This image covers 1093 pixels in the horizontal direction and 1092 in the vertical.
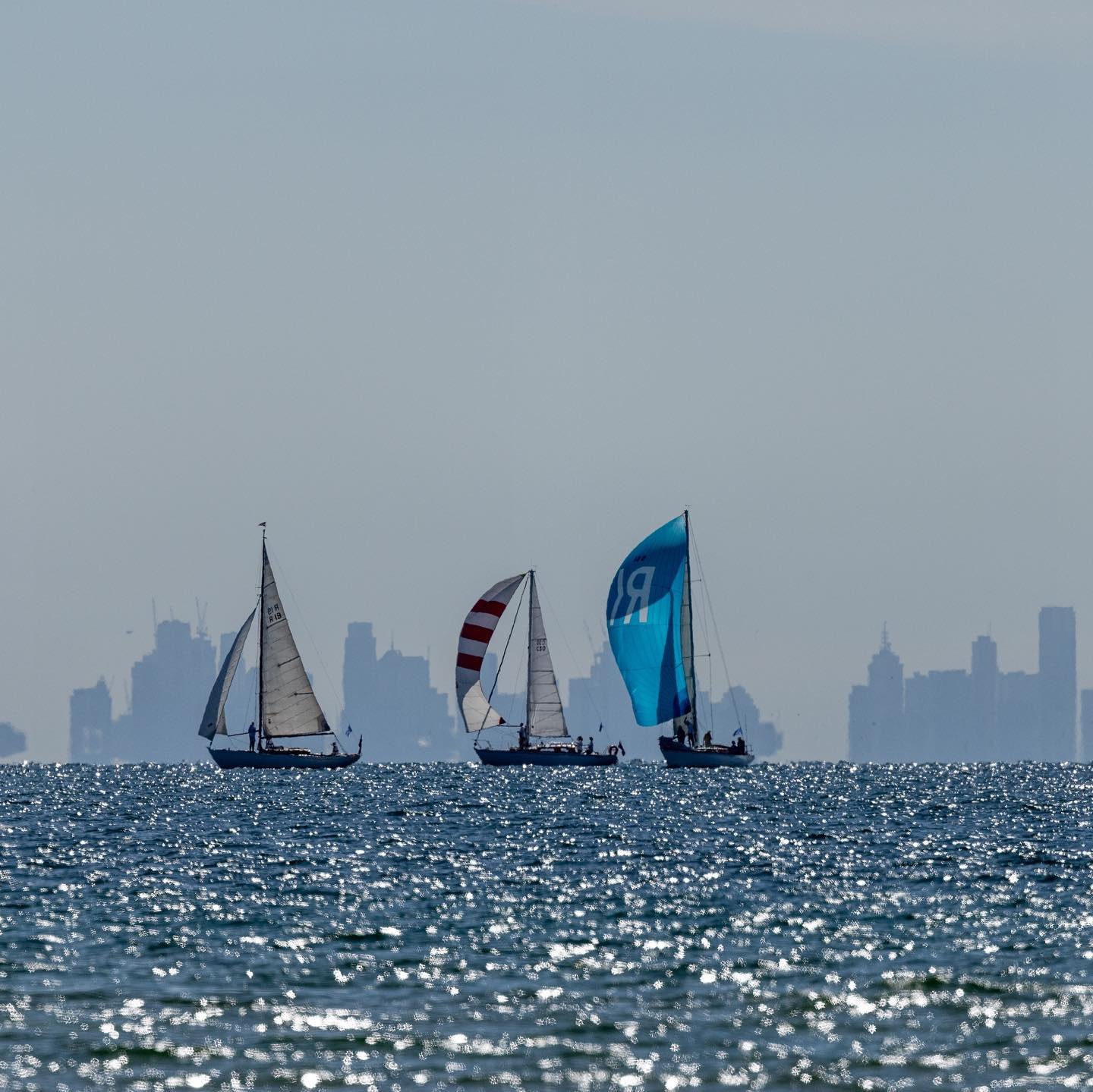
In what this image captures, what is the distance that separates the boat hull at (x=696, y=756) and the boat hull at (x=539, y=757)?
896 cm

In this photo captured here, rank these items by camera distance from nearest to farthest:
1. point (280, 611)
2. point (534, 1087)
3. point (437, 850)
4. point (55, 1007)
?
point (534, 1087) → point (55, 1007) → point (437, 850) → point (280, 611)

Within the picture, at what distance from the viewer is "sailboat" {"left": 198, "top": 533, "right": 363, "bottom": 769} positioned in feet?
461

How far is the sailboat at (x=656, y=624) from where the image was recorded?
146 meters

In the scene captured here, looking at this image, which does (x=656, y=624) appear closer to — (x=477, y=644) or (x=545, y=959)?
(x=477, y=644)

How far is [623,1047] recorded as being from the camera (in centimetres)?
2675

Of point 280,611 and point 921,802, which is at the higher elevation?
point 280,611

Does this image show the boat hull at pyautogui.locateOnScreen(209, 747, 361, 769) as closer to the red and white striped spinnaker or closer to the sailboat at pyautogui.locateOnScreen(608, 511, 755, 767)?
the red and white striped spinnaker

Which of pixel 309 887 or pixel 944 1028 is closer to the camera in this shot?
pixel 944 1028

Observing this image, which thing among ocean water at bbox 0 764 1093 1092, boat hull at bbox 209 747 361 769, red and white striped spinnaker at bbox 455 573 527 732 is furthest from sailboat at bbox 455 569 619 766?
ocean water at bbox 0 764 1093 1092

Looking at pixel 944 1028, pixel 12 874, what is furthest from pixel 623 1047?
pixel 12 874

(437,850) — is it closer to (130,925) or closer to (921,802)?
(130,925)

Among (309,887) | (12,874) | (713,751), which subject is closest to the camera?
(309,887)

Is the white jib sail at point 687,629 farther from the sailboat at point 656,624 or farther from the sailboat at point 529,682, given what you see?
the sailboat at point 529,682

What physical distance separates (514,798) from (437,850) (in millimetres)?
43551
